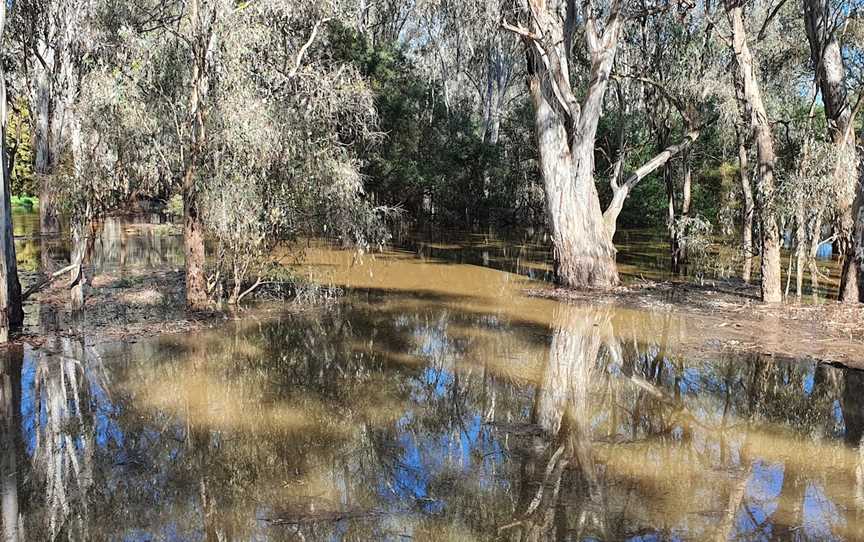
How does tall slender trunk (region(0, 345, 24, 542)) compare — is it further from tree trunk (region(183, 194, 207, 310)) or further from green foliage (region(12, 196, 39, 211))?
green foliage (region(12, 196, 39, 211))

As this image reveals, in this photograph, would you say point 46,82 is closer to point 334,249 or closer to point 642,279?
point 334,249

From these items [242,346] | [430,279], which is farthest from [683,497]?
[430,279]

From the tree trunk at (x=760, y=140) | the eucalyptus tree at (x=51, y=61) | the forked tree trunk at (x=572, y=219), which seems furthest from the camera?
the eucalyptus tree at (x=51, y=61)

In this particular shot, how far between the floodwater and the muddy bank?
39 cm

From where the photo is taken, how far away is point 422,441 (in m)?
6.04

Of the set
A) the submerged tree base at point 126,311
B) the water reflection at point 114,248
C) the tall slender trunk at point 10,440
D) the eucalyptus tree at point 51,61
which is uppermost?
the eucalyptus tree at point 51,61

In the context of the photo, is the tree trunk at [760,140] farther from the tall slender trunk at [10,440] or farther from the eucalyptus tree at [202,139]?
the tall slender trunk at [10,440]

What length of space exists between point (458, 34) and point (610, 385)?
93.2ft

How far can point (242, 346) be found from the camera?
29.4ft

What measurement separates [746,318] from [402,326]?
4.99 m

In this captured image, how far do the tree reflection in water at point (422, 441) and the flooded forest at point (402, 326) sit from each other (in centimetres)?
3

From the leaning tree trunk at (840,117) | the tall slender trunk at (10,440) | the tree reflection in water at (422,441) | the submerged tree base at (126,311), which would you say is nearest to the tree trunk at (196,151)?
the submerged tree base at (126,311)

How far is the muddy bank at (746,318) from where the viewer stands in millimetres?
9086

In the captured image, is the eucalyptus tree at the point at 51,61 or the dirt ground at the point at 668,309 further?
the eucalyptus tree at the point at 51,61
